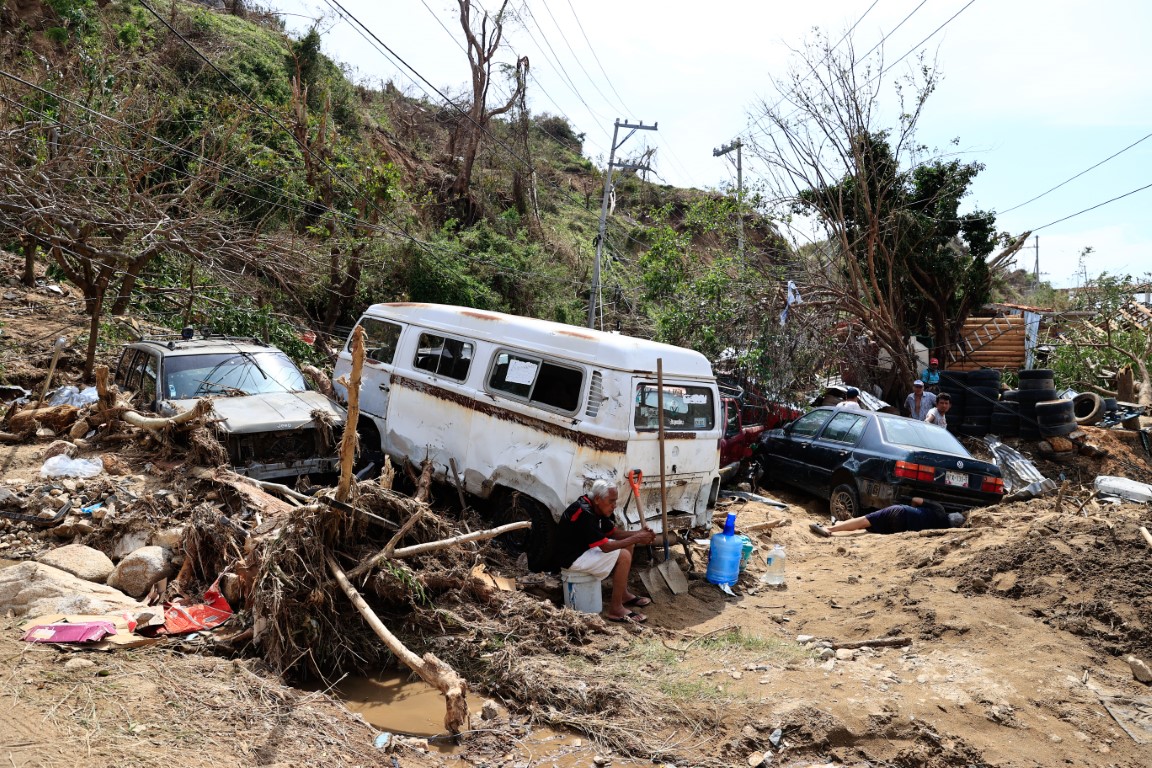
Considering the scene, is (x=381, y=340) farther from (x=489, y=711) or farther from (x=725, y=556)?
(x=489, y=711)

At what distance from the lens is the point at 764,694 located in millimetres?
5355

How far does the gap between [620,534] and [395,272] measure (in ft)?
52.7

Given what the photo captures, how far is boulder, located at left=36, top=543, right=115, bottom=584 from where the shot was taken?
6012mm

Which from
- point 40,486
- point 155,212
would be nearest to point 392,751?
point 40,486

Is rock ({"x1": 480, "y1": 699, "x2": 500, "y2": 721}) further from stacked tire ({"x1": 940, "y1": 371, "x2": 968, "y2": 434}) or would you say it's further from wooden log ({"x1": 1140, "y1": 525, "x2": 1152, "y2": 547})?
stacked tire ({"x1": 940, "y1": 371, "x2": 968, "y2": 434})

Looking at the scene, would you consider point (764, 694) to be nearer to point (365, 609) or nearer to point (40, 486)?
point (365, 609)

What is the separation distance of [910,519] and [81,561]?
851cm

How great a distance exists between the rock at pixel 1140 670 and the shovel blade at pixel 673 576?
347 cm

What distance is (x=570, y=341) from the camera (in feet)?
24.6

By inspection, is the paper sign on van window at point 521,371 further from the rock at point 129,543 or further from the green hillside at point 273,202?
the green hillside at point 273,202

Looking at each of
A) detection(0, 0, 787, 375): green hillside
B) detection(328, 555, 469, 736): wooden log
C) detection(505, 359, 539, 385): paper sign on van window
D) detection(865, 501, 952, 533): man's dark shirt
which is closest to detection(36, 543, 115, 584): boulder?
detection(328, 555, 469, 736): wooden log

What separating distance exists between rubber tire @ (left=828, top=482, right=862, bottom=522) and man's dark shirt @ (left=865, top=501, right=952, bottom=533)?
1.89 ft

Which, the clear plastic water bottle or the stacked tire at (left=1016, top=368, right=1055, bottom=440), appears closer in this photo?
the clear plastic water bottle

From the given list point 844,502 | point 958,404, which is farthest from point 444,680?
point 958,404
